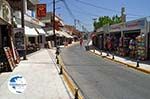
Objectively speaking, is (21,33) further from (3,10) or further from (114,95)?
(114,95)

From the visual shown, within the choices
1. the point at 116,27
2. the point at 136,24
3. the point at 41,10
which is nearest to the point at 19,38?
the point at 136,24

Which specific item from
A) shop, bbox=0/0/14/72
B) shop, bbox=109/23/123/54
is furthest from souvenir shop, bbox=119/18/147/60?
shop, bbox=0/0/14/72

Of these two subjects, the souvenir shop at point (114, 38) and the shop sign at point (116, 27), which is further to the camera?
the souvenir shop at point (114, 38)

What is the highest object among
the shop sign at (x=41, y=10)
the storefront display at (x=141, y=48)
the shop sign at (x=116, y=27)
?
the shop sign at (x=41, y=10)

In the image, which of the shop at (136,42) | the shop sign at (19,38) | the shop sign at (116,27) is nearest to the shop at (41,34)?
the shop sign at (116,27)

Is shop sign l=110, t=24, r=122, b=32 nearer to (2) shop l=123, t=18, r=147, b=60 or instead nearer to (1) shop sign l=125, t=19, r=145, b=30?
(2) shop l=123, t=18, r=147, b=60

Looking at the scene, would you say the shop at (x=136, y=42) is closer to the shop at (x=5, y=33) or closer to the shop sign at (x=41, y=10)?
the shop at (x=5, y=33)

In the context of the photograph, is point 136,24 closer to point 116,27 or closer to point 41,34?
point 116,27

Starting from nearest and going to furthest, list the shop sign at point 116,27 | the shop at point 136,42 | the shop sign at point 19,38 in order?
the shop sign at point 19,38
the shop at point 136,42
the shop sign at point 116,27

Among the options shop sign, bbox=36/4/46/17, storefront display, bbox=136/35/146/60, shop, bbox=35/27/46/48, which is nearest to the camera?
storefront display, bbox=136/35/146/60

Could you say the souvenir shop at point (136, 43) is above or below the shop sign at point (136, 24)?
below

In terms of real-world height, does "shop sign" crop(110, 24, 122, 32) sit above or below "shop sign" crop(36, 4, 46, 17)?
below

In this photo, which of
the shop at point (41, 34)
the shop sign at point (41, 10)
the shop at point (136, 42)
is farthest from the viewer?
the shop at point (41, 34)

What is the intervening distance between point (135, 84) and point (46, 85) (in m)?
4.02
